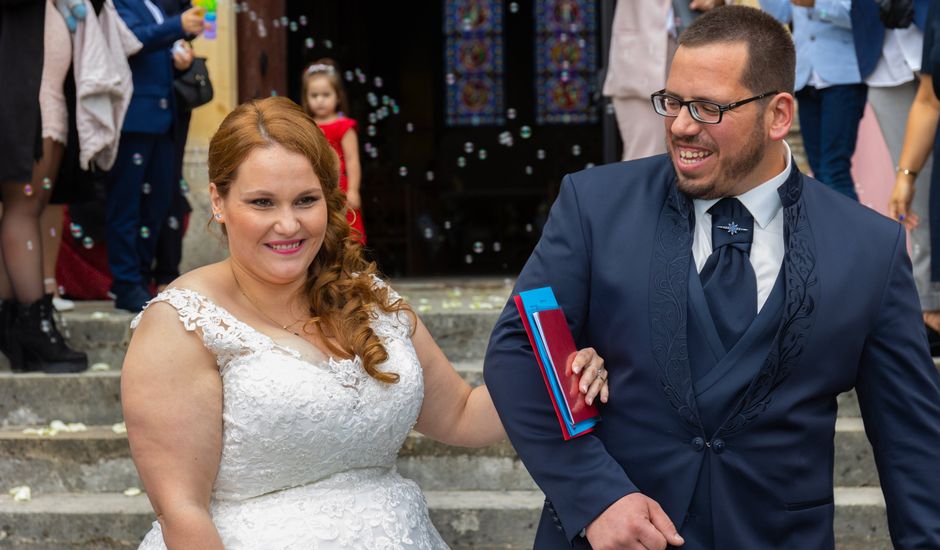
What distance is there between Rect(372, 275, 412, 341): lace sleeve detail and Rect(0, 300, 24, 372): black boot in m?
2.33

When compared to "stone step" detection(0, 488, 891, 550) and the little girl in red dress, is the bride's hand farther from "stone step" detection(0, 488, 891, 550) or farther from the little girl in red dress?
the little girl in red dress

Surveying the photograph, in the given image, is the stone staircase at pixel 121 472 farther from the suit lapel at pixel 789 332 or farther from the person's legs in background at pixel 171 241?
the suit lapel at pixel 789 332

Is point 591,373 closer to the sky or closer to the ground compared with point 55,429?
closer to the sky

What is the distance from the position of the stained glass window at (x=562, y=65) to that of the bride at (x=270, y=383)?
56.4 feet

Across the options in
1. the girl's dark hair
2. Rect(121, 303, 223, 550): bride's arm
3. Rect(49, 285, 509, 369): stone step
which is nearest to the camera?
Rect(121, 303, 223, 550): bride's arm

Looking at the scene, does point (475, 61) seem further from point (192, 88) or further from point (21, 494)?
point (21, 494)

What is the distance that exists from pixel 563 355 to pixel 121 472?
2608 mm

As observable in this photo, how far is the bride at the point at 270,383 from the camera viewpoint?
8.14 ft

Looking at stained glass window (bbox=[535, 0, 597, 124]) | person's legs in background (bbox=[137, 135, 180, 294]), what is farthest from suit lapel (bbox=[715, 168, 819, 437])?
stained glass window (bbox=[535, 0, 597, 124])

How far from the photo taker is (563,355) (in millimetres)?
2119

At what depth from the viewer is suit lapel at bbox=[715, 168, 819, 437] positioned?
2074mm

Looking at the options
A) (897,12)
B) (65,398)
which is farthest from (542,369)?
(897,12)

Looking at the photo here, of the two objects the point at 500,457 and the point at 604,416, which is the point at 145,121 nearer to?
the point at 500,457

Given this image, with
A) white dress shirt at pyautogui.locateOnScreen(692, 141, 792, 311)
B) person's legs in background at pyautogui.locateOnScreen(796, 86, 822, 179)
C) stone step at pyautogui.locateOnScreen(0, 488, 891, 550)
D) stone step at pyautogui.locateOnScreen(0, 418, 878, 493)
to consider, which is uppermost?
person's legs in background at pyautogui.locateOnScreen(796, 86, 822, 179)
